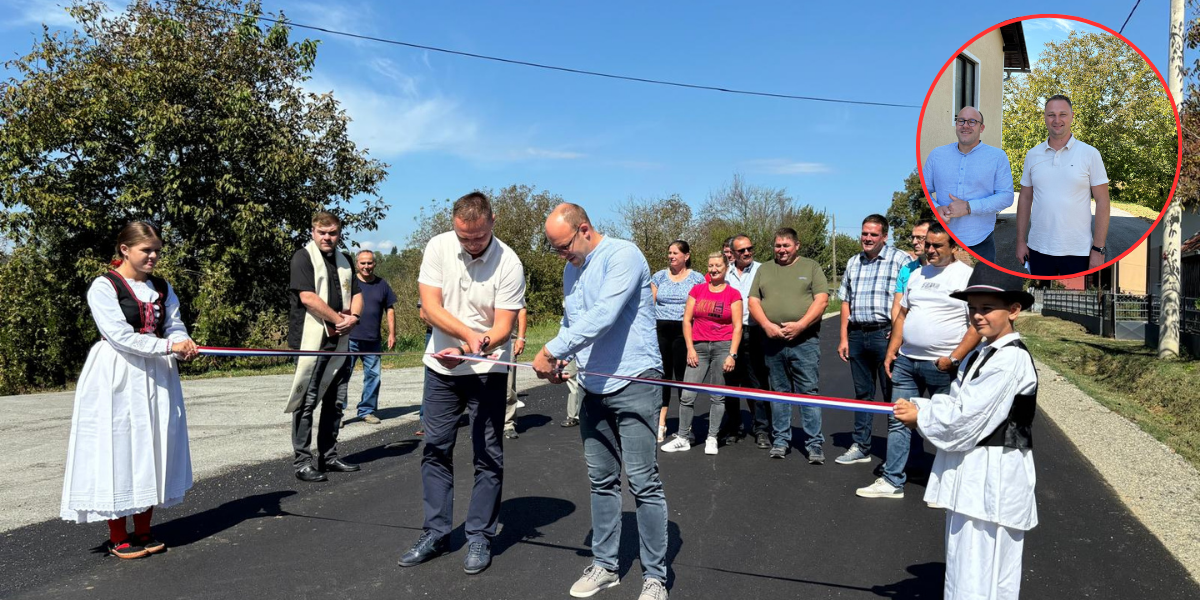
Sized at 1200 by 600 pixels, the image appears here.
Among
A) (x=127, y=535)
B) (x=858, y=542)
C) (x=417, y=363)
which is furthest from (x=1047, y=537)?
(x=417, y=363)

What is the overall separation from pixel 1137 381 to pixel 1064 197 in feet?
43.7

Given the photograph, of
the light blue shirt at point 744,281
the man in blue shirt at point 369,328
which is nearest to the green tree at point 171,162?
the man in blue shirt at point 369,328

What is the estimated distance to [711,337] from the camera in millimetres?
7762

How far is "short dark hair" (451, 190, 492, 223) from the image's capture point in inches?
183

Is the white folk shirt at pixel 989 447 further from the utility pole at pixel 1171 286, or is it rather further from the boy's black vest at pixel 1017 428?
the utility pole at pixel 1171 286

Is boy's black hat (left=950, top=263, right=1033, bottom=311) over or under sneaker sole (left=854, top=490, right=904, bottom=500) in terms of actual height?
over

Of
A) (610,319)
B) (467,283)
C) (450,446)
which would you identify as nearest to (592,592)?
(450,446)

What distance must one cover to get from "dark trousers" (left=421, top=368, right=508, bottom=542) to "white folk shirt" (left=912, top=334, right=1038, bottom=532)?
8.22ft

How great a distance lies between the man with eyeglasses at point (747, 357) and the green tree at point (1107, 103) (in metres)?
5.60

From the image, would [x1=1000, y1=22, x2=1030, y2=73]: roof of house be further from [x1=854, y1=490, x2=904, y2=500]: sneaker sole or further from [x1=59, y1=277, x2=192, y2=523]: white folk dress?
[x1=59, y1=277, x2=192, y2=523]: white folk dress

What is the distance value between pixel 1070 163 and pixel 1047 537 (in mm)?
3880

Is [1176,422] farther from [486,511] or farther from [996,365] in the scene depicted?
[486,511]

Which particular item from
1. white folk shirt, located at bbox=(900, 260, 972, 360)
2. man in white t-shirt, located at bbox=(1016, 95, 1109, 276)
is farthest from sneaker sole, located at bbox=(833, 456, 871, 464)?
man in white t-shirt, located at bbox=(1016, 95, 1109, 276)

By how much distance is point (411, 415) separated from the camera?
10195mm
